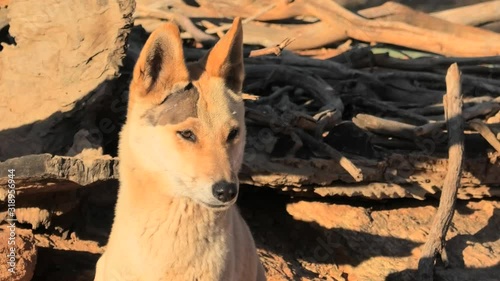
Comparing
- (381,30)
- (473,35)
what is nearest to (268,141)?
(381,30)

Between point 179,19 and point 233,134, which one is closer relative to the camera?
point 233,134

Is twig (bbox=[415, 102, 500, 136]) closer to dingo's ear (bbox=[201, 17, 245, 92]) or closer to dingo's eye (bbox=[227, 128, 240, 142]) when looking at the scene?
dingo's ear (bbox=[201, 17, 245, 92])

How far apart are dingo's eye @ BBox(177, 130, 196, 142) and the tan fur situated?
16 mm

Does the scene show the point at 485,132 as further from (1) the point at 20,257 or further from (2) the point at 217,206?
(1) the point at 20,257

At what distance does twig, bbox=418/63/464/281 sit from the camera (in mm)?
7730

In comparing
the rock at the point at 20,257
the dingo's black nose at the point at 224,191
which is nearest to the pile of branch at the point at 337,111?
the rock at the point at 20,257

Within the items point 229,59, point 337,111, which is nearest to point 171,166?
point 229,59

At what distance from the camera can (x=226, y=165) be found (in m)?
4.48

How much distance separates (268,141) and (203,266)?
3060 mm

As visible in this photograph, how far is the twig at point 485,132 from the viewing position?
26.8 ft

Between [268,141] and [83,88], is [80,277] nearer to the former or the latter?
[83,88]

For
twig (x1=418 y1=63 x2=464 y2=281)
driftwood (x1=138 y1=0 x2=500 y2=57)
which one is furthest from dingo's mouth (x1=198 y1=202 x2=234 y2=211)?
driftwood (x1=138 y1=0 x2=500 y2=57)

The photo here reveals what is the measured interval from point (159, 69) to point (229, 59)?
1.51 ft

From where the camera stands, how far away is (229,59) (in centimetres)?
491
